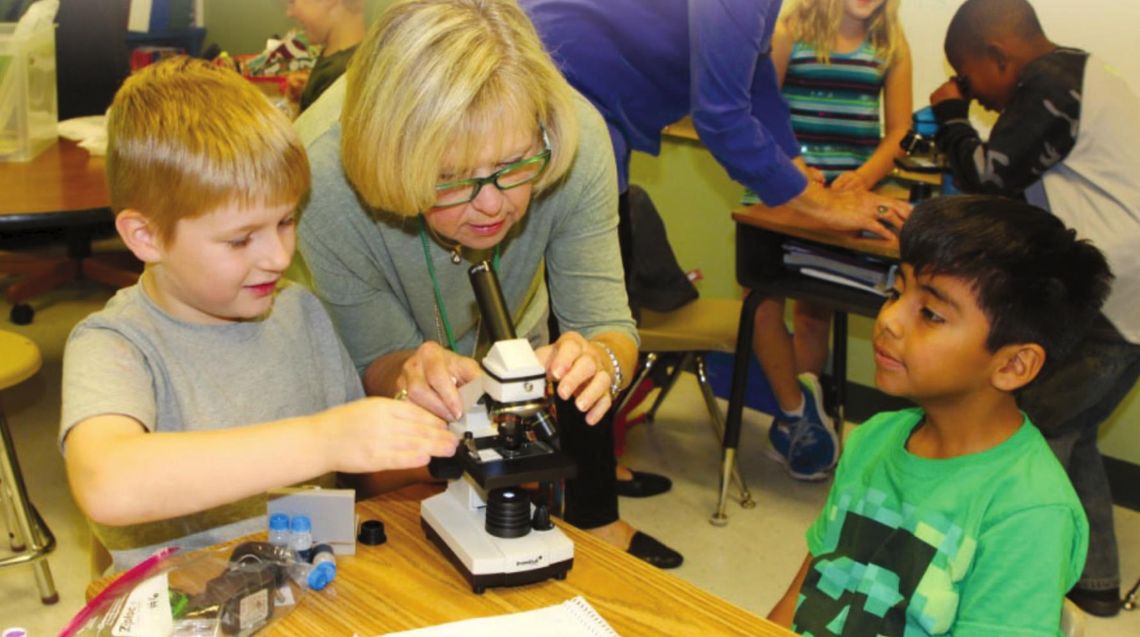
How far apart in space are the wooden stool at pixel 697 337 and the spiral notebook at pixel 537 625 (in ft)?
6.07

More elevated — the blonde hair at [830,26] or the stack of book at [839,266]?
the blonde hair at [830,26]

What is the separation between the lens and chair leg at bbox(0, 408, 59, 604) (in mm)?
2529

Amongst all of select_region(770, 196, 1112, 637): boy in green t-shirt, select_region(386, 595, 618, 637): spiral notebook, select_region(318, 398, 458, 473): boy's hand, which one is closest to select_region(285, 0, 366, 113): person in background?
select_region(770, 196, 1112, 637): boy in green t-shirt

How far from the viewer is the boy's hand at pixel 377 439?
3.92 feet

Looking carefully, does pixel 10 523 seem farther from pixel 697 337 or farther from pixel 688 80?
pixel 688 80

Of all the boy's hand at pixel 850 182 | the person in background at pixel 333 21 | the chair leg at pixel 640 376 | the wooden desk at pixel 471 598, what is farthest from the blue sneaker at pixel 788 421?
the wooden desk at pixel 471 598

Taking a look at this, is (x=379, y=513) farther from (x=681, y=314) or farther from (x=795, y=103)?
(x=795, y=103)

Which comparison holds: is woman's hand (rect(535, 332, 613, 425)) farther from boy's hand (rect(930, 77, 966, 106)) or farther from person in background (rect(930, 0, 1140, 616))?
boy's hand (rect(930, 77, 966, 106))

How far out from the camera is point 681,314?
337 centimetres

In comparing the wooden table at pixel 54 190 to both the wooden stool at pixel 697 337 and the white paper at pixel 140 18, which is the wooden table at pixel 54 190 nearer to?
the wooden stool at pixel 697 337

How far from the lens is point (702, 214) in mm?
4035

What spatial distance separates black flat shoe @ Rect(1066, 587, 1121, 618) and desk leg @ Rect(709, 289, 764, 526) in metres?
0.91

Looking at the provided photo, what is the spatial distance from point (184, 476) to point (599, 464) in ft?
3.73

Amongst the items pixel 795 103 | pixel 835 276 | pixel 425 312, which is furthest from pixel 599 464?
pixel 795 103
